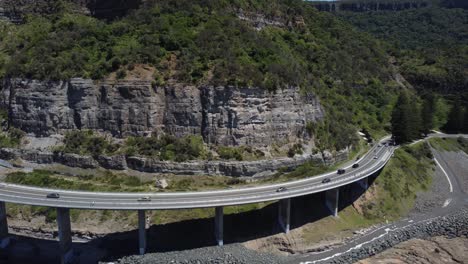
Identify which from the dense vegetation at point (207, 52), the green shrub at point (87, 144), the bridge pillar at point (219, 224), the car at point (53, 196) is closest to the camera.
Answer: the car at point (53, 196)

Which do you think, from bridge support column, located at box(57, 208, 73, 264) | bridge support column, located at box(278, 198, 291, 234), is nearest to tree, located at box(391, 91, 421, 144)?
bridge support column, located at box(278, 198, 291, 234)

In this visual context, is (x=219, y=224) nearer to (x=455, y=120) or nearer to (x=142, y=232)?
(x=142, y=232)

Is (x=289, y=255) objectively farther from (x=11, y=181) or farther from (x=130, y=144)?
(x=11, y=181)

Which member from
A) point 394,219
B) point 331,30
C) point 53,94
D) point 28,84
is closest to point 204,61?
point 53,94

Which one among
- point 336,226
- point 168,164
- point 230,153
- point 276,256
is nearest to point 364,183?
point 336,226

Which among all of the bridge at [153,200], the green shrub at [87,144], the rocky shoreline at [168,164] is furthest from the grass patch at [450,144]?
the green shrub at [87,144]

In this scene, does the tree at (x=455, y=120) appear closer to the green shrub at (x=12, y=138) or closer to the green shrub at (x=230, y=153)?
the green shrub at (x=230, y=153)

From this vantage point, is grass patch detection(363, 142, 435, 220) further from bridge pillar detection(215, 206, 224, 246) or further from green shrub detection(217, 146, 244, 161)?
bridge pillar detection(215, 206, 224, 246)

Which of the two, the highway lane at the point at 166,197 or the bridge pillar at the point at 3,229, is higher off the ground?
the highway lane at the point at 166,197
